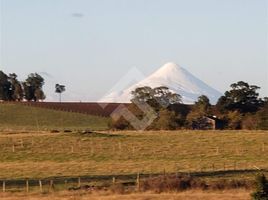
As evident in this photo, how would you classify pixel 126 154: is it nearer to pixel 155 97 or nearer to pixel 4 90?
pixel 155 97

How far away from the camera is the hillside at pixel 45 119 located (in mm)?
134125

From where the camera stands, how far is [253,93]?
5556 inches

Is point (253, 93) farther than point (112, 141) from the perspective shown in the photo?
Yes

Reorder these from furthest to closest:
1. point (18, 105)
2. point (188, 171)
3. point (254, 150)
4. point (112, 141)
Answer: point (18, 105) → point (112, 141) → point (254, 150) → point (188, 171)

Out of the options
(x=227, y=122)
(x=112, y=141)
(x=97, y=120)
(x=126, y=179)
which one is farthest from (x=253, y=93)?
(x=126, y=179)

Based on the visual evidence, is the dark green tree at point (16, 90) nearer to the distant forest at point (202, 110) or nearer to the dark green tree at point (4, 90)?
the dark green tree at point (4, 90)

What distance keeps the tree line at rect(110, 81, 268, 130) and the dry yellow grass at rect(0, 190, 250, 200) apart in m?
80.4

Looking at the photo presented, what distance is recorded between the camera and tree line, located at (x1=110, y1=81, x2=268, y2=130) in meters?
122

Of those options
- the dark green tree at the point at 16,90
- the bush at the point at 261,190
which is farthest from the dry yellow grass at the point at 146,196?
the dark green tree at the point at 16,90

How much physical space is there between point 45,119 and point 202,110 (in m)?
32.9

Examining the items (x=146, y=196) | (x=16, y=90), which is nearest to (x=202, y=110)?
(x=16, y=90)

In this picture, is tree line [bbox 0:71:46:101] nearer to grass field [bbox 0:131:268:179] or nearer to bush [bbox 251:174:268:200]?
grass field [bbox 0:131:268:179]

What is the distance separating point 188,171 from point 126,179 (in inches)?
299

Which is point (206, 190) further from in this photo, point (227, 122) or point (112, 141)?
point (227, 122)
